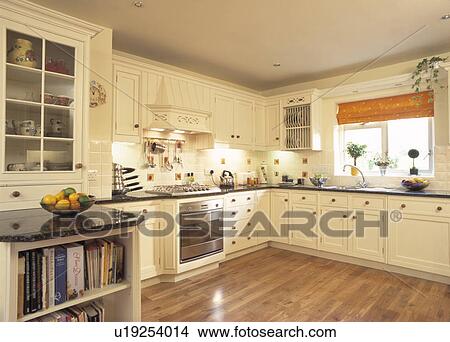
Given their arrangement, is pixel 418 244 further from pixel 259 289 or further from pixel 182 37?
pixel 182 37

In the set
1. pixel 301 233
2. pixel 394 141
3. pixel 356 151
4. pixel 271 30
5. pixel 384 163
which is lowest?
pixel 301 233

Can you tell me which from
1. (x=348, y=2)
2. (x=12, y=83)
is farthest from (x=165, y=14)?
(x=348, y=2)

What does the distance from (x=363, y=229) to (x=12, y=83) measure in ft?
12.0

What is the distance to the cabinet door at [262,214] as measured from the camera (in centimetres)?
412

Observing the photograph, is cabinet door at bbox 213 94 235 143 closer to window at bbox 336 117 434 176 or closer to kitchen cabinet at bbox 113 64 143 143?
kitchen cabinet at bbox 113 64 143 143

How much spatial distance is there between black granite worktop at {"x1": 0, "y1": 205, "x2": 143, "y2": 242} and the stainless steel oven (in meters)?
1.35

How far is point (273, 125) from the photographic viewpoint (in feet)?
15.1

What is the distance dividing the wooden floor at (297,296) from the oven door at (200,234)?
0.83 feet

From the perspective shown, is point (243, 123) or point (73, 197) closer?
point (73, 197)

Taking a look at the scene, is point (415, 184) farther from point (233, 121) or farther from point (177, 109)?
point (177, 109)

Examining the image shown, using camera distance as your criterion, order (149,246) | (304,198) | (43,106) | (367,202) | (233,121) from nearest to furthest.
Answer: (43,106) → (149,246) → (367,202) → (304,198) → (233,121)

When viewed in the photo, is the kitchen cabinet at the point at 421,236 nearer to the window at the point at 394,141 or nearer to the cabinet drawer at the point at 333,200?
the cabinet drawer at the point at 333,200

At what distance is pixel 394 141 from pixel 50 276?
3.95 m

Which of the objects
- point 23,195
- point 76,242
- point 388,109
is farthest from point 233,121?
point 76,242
